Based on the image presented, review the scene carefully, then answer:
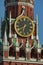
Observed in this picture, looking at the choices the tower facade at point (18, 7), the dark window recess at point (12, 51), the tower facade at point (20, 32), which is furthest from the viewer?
the tower facade at point (18, 7)

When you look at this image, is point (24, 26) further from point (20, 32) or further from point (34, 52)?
point (34, 52)

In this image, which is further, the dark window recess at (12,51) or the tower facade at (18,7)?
the tower facade at (18,7)

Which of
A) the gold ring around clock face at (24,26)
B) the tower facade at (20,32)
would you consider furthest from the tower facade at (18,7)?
the gold ring around clock face at (24,26)

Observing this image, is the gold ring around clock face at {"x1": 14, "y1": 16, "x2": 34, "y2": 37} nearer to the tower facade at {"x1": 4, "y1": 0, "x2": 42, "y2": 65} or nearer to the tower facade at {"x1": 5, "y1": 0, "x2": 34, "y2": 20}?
the tower facade at {"x1": 4, "y1": 0, "x2": 42, "y2": 65}

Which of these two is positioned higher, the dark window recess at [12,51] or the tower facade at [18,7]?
the tower facade at [18,7]

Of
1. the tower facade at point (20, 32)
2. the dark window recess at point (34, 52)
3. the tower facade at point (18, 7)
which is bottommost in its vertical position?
the dark window recess at point (34, 52)

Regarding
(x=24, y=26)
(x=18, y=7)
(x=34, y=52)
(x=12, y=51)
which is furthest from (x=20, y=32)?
(x=18, y=7)

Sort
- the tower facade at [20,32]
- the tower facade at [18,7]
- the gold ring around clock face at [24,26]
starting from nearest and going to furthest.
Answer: the tower facade at [20,32]
the gold ring around clock face at [24,26]
the tower facade at [18,7]

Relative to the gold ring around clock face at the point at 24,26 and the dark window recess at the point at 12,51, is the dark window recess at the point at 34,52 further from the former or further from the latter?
the dark window recess at the point at 12,51

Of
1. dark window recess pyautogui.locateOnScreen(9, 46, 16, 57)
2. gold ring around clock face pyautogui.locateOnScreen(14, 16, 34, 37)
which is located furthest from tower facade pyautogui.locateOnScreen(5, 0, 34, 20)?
dark window recess pyautogui.locateOnScreen(9, 46, 16, 57)

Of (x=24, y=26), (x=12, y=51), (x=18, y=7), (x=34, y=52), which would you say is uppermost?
(x=18, y=7)

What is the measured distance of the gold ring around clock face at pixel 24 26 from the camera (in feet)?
355

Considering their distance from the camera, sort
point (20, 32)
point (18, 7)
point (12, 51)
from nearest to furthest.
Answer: point (12, 51) < point (20, 32) < point (18, 7)

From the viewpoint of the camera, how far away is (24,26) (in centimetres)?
10819
